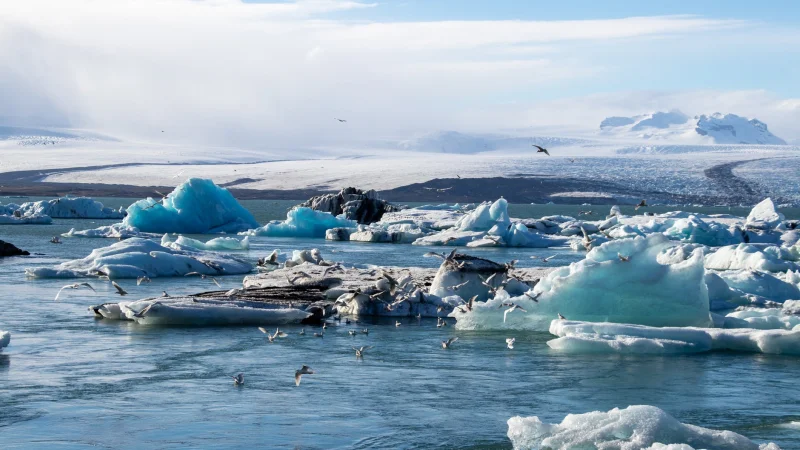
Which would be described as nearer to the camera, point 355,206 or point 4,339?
point 4,339

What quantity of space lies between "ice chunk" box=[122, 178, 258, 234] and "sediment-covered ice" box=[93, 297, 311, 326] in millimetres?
21136

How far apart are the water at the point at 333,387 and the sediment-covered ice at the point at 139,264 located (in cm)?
473

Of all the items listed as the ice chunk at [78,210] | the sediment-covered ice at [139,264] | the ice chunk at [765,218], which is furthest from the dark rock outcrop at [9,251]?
the ice chunk at [78,210]

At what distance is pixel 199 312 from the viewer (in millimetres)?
11328

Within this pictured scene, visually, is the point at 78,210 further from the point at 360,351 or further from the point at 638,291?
the point at 360,351

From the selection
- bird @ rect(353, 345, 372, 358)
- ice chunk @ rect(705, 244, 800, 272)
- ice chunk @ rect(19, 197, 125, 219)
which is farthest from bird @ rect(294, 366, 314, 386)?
ice chunk @ rect(19, 197, 125, 219)

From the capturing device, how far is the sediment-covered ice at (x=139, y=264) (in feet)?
53.7

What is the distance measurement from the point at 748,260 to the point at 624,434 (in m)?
13.2

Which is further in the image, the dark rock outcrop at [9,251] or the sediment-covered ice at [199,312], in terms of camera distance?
the dark rock outcrop at [9,251]

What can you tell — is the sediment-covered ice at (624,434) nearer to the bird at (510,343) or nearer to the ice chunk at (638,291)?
the bird at (510,343)

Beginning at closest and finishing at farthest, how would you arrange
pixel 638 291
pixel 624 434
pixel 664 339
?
pixel 624 434 → pixel 664 339 → pixel 638 291

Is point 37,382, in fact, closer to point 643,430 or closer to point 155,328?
point 155,328

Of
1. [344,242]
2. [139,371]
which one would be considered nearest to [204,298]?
[139,371]

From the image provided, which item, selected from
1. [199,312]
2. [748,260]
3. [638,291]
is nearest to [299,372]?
[199,312]
